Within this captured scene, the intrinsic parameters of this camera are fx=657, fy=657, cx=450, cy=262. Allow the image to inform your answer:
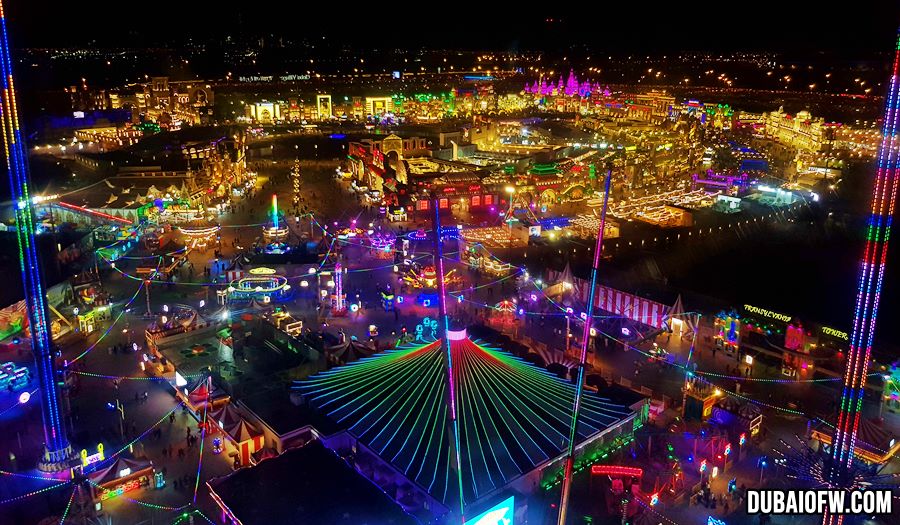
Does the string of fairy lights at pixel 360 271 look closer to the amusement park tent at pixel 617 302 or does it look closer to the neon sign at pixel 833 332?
the amusement park tent at pixel 617 302

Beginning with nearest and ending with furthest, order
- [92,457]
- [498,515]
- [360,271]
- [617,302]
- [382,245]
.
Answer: [498,515] → [92,457] → [617,302] → [360,271] → [382,245]

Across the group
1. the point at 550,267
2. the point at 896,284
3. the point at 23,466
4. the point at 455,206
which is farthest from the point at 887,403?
the point at 455,206

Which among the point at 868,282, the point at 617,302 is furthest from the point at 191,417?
the point at 868,282

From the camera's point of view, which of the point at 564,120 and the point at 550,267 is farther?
the point at 564,120

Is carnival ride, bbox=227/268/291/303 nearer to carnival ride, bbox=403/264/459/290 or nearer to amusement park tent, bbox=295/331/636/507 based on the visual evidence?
carnival ride, bbox=403/264/459/290

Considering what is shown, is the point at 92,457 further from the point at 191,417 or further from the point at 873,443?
the point at 873,443

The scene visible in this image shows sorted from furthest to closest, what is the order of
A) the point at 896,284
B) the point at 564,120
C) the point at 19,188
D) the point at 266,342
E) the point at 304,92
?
the point at 304,92, the point at 564,120, the point at 896,284, the point at 266,342, the point at 19,188

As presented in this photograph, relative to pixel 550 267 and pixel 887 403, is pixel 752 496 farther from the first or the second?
pixel 550 267

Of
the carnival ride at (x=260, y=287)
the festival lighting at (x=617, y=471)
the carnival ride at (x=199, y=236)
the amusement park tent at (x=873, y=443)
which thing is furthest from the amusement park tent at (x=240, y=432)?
the carnival ride at (x=199, y=236)
